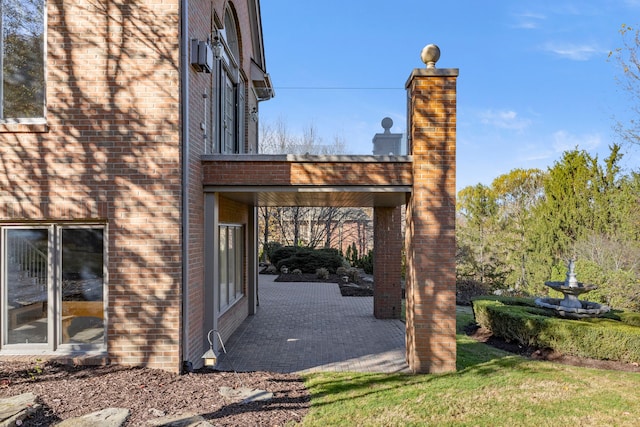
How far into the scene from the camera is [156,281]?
5930 mm

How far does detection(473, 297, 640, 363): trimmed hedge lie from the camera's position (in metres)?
7.57

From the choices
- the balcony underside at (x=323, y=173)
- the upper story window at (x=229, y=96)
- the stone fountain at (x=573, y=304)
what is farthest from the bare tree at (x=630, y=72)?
the upper story window at (x=229, y=96)

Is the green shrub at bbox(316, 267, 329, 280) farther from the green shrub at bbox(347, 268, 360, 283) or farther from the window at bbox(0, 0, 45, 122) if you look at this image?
the window at bbox(0, 0, 45, 122)

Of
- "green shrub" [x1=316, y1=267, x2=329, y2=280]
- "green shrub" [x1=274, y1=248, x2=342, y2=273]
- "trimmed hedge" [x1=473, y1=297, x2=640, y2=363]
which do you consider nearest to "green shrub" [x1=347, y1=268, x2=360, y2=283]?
"green shrub" [x1=316, y1=267, x2=329, y2=280]

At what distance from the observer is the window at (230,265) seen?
8.59 m

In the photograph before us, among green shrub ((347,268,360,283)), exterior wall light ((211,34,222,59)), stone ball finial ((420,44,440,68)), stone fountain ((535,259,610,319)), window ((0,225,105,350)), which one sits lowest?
green shrub ((347,268,360,283))

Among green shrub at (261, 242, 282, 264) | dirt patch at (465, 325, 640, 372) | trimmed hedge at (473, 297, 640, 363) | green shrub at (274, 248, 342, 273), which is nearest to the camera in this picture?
dirt patch at (465, 325, 640, 372)

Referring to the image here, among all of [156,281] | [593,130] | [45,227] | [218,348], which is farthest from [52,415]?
[593,130]

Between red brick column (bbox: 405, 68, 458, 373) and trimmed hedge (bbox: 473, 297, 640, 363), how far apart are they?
117 inches

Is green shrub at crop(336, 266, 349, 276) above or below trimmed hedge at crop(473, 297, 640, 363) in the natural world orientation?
below

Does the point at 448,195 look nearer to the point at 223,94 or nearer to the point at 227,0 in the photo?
the point at 223,94

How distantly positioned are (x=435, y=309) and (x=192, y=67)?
5.46m

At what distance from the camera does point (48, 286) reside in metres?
5.91

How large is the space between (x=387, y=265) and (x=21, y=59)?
880 cm
